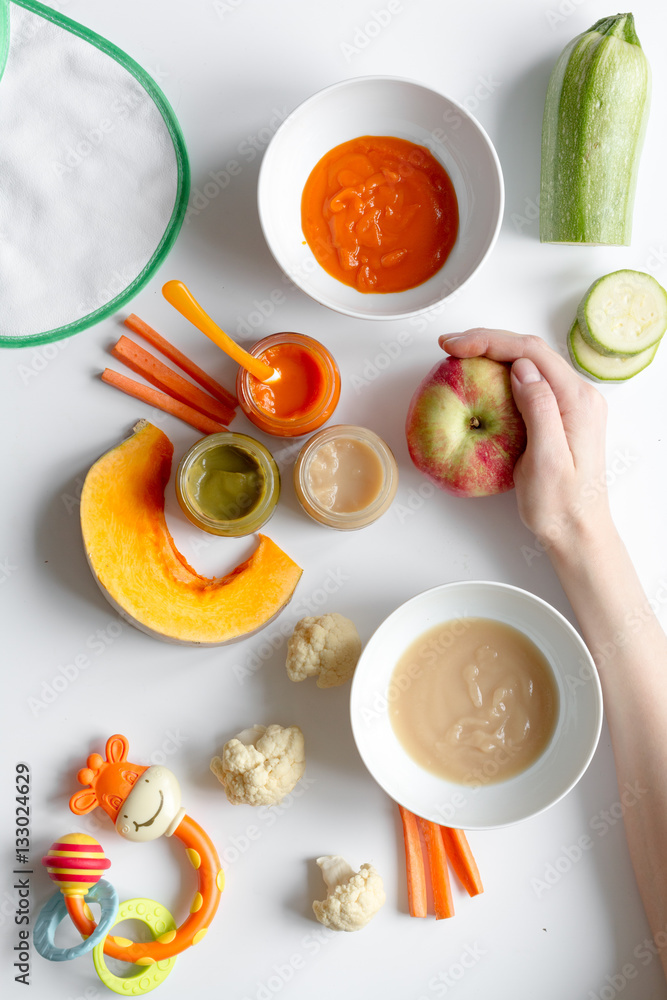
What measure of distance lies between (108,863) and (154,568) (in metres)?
0.54

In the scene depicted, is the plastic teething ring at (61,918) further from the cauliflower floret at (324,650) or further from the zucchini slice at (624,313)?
the zucchini slice at (624,313)

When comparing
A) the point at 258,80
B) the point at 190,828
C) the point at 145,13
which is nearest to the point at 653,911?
the point at 190,828

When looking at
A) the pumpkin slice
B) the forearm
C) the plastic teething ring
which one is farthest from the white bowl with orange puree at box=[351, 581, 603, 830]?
the plastic teething ring

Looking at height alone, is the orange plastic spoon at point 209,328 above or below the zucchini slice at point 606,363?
below

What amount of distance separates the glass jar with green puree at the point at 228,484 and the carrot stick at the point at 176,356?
0.34 feet

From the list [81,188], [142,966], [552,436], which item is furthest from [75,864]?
[81,188]

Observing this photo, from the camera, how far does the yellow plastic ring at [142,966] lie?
1.28 metres

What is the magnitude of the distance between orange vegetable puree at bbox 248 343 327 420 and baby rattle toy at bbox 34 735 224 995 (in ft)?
2.27

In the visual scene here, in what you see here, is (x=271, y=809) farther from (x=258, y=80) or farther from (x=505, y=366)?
(x=258, y=80)

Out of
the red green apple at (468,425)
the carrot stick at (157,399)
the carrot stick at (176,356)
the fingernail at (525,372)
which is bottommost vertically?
the carrot stick at (157,399)

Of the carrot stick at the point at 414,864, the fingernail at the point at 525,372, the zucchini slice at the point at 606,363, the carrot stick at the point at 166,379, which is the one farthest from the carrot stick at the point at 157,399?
the carrot stick at the point at 414,864

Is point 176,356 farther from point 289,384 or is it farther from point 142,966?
point 142,966

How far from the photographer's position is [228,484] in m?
1.31

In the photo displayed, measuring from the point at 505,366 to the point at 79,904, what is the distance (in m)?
1.24
